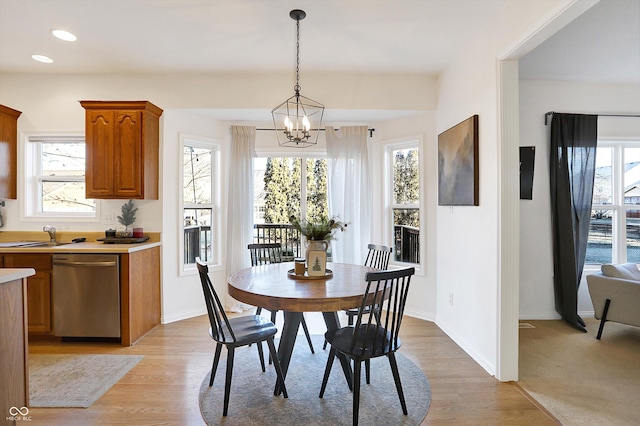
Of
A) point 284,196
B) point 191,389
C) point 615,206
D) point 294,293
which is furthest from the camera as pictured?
point 284,196

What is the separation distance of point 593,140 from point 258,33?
386 cm

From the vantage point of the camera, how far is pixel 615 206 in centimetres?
392

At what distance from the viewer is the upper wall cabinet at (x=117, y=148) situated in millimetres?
3361

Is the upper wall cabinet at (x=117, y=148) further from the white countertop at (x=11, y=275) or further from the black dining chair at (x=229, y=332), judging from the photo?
the black dining chair at (x=229, y=332)

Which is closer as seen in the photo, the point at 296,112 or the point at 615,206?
the point at 296,112

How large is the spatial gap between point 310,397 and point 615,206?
429 centimetres

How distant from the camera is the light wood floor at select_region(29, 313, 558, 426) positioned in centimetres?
197

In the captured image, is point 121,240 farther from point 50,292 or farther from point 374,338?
point 374,338

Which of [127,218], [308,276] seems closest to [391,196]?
[308,276]

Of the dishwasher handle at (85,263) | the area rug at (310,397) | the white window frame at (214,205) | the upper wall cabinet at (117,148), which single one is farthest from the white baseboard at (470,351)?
the upper wall cabinet at (117,148)

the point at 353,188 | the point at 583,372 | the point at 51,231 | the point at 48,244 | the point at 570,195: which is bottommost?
the point at 583,372

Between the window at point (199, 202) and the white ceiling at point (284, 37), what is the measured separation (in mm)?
954

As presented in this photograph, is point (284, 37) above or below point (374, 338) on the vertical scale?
above

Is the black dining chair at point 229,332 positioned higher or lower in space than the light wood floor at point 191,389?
higher
